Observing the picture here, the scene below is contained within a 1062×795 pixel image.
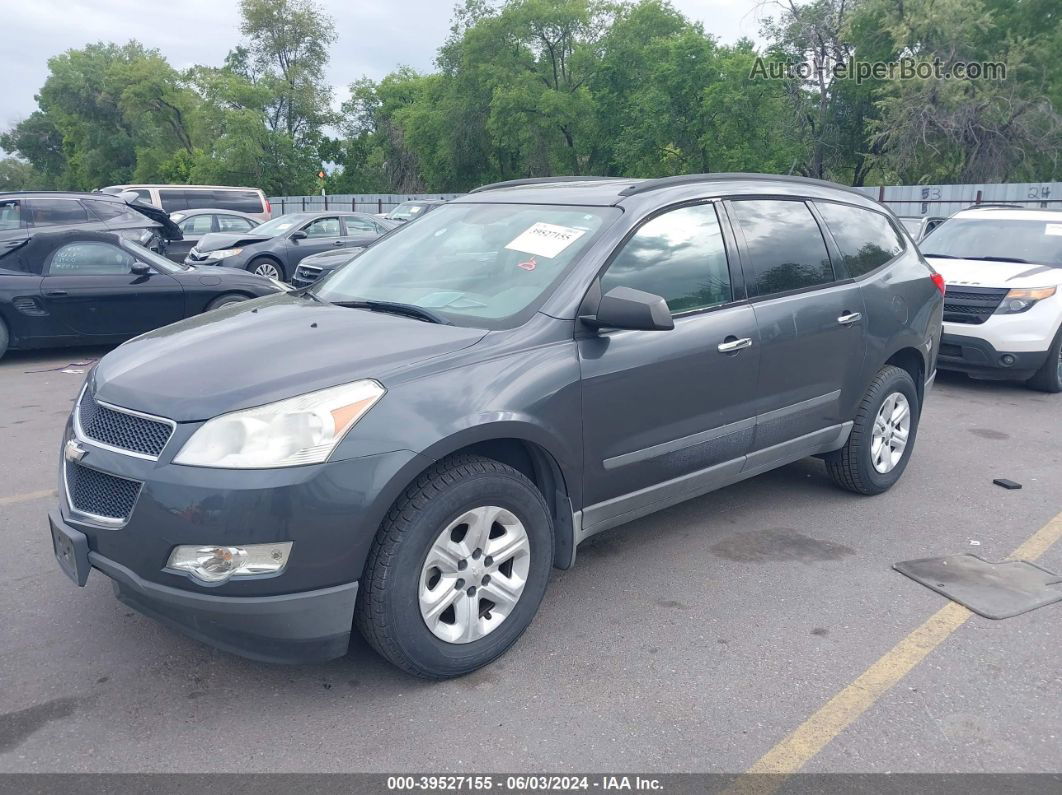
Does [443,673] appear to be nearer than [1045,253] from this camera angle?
Yes

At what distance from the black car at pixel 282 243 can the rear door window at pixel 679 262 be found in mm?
12350

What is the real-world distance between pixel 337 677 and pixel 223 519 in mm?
854

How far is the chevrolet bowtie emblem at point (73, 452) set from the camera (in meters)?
3.09

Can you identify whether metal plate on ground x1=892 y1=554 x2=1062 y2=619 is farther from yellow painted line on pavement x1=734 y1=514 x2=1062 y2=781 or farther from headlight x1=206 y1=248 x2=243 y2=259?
headlight x1=206 y1=248 x2=243 y2=259

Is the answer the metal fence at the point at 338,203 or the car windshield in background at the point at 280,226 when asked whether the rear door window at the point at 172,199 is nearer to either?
the car windshield in background at the point at 280,226

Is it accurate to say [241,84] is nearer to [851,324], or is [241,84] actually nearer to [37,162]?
[37,162]

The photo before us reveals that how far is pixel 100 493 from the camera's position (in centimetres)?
300

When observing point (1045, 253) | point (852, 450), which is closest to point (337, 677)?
point (852, 450)

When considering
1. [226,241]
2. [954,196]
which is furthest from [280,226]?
[954,196]

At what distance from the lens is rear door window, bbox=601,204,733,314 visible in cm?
383

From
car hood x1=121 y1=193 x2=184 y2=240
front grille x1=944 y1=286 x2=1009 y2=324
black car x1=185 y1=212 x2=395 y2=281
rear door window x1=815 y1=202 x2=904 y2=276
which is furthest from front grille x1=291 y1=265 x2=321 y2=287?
rear door window x1=815 y1=202 x2=904 y2=276

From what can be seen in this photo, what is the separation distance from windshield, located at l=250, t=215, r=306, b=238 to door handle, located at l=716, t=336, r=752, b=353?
13.5 metres

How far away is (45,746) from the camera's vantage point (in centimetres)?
279

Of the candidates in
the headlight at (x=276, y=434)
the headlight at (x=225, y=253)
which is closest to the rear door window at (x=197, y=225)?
the headlight at (x=225, y=253)
